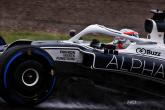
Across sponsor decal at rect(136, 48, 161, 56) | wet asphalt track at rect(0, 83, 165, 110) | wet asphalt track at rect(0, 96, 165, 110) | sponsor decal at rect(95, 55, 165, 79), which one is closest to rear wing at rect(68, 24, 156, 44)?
sponsor decal at rect(136, 48, 161, 56)

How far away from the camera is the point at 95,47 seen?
326 inches

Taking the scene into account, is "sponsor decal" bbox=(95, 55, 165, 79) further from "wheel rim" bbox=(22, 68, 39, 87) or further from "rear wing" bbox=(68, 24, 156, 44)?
"wheel rim" bbox=(22, 68, 39, 87)

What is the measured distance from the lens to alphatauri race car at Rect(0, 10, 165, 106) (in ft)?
23.4

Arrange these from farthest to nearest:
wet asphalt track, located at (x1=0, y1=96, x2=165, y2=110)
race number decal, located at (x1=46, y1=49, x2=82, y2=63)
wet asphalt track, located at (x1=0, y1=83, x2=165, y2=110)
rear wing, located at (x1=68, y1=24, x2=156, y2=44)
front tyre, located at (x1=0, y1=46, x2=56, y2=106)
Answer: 1. rear wing, located at (x1=68, y1=24, x2=156, y2=44)
2. race number decal, located at (x1=46, y1=49, x2=82, y2=63)
3. wet asphalt track, located at (x1=0, y1=83, x2=165, y2=110)
4. wet asphalt track, located at (x1=0, y1=96, x2=165, y2=110)
5. front tyre, located at (x1=0, y1=46, x2=56, y2=106)

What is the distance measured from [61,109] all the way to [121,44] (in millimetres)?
2060

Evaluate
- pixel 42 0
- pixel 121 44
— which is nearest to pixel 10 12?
pixel 42 0

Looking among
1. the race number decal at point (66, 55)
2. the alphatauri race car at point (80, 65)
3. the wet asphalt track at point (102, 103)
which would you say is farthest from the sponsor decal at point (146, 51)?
the race number decal at point (66, 55)

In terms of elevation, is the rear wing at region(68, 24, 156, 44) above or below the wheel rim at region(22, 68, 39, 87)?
above

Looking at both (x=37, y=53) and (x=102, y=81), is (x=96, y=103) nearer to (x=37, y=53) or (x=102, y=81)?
(x=102, y=81)

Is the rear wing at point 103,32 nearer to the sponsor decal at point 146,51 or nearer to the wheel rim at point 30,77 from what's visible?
the sponsor decal at point 146,51

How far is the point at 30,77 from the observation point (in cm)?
729

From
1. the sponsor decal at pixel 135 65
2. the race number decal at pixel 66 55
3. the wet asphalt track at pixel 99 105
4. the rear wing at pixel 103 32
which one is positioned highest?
the rear wing at pixel 103 32

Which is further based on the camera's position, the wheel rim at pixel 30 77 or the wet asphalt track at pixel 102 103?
the wet asphalt track at pixel 102 103

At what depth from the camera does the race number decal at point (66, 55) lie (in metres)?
Answer: 7.82
